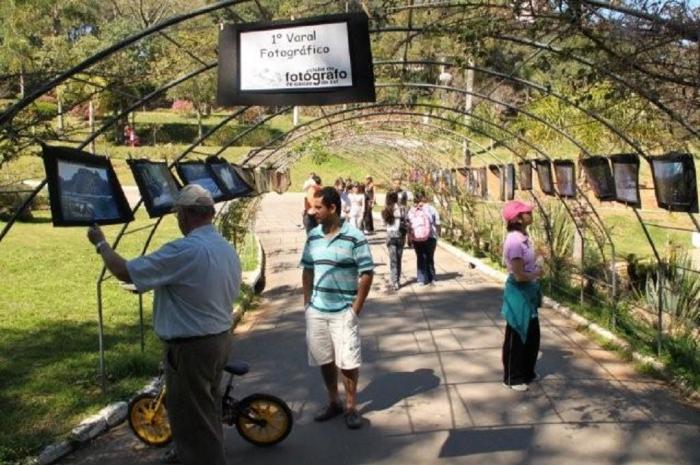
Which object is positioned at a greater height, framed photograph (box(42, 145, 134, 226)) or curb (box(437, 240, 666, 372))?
framed photograph (box(42, 145, 134, 226))

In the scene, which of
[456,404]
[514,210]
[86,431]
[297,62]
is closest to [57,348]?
[86,431]

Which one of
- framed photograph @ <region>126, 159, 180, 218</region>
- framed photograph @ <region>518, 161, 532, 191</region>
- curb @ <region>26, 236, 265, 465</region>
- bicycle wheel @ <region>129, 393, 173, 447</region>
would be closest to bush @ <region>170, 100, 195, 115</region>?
framed photograph @ <region>518, 161, 532, 191</region>

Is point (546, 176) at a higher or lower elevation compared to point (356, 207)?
higher

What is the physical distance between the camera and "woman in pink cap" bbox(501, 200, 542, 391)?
6691 millimetres

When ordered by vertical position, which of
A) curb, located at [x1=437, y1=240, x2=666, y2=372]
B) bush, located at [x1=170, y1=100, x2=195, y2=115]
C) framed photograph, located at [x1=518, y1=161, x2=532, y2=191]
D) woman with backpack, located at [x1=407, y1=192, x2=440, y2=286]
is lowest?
curb, located at [x1=437, y1=240, x2=666, y2=372]

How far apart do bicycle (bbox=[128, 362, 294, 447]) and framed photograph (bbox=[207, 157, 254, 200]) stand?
314cm

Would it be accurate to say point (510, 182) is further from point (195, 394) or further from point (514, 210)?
point (195, 394)

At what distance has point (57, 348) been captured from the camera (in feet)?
28.0

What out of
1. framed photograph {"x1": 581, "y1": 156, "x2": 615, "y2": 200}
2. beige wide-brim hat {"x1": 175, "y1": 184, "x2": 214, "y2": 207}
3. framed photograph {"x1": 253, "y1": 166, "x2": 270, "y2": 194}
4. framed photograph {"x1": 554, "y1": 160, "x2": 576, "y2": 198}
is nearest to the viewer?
beige wide-brim hat {"x1": 175, "y1": 184, "x2": 214, "y2": 207}

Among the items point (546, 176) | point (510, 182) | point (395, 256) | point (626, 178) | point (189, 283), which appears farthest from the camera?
point (510, 182)

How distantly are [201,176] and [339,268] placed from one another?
2958 mm

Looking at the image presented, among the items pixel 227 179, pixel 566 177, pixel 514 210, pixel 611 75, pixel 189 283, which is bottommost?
pixel 189 283

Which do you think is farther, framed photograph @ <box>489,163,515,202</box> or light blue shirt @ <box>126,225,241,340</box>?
framed photograph @ <box>489,163,515,202</box>

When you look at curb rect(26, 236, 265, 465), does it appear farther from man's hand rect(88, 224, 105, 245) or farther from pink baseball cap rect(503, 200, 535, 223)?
pink baseball cap rect(503, 200, 535, 223)
